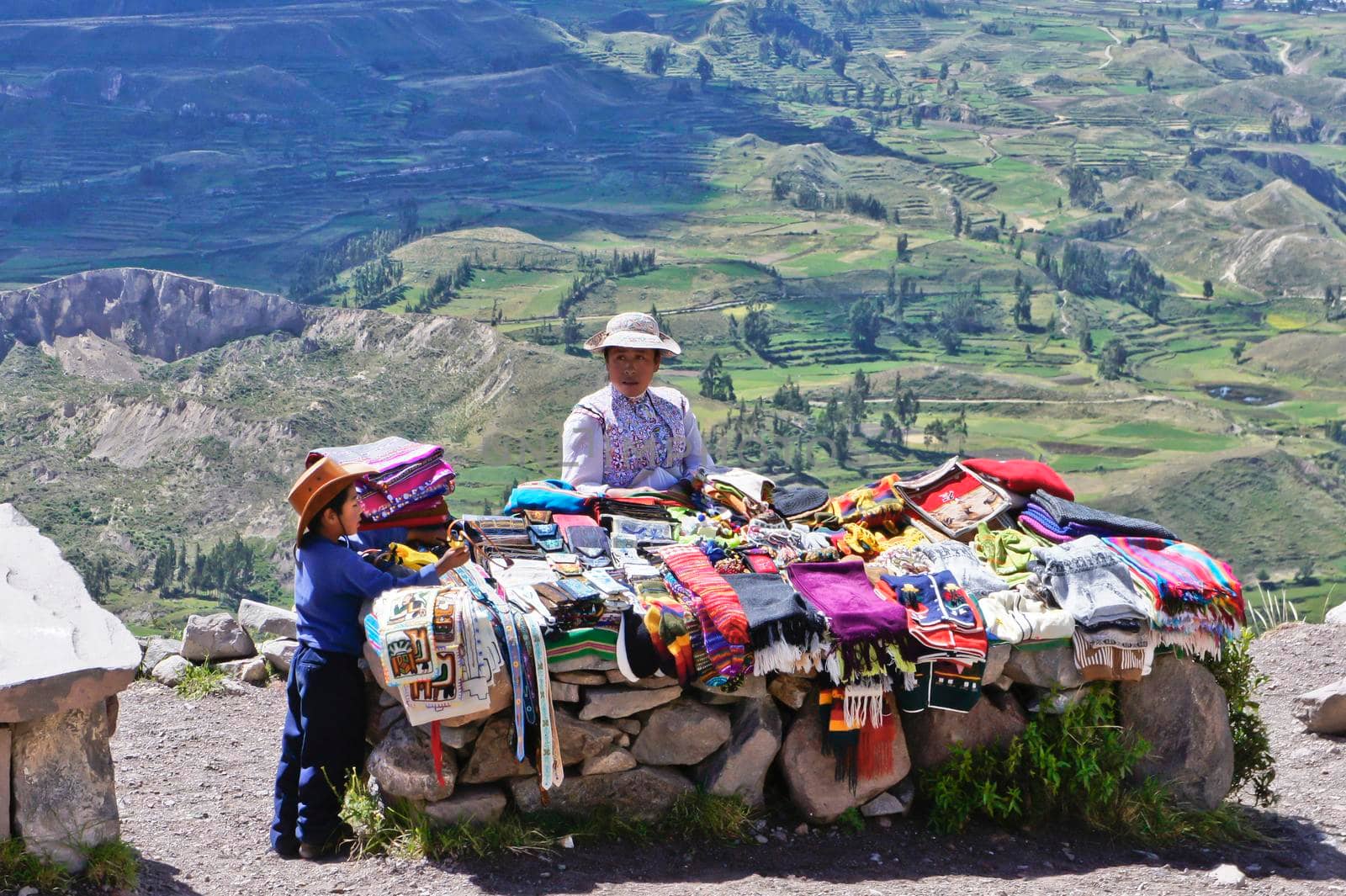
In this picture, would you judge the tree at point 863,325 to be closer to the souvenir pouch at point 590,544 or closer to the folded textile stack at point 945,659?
the souvenir pouch at point 590,544

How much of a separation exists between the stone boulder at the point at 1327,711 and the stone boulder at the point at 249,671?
18.7 feet

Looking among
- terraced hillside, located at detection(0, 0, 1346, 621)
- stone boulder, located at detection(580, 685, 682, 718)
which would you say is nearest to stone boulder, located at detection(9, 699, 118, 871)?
stone boulder, located at detection(580, 685, 682, 718)

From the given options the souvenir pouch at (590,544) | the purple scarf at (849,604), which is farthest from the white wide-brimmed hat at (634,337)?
the purple scarf at (849,604)

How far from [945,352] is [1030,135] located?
55854 mm

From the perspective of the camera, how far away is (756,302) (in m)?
103

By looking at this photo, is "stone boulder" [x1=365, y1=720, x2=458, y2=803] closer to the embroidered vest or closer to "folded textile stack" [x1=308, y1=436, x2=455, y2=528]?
Result: "folded textile stack" [x1=308, y1=436, x2=455, y2=528]

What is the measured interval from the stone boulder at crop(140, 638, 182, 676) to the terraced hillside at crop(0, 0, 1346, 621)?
51196 millimetres

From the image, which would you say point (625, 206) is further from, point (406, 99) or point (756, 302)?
point (406, 99)

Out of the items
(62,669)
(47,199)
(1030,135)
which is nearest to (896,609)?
(62,669)

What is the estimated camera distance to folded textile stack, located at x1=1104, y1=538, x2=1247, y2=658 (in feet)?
20.4

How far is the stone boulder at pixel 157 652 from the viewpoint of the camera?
335 inches

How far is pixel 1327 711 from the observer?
7664mm

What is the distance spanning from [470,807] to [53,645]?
1.60 metres

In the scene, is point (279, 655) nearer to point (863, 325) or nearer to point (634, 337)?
point (634, 337)
